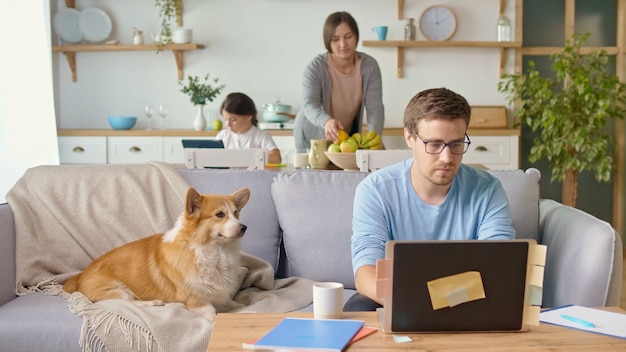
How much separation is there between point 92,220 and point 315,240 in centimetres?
81

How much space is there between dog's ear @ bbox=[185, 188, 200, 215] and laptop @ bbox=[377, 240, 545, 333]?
1.10m

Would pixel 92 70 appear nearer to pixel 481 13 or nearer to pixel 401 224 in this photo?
pixel 481 13

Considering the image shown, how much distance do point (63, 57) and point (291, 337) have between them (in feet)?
16.7

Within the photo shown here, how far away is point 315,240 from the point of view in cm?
273

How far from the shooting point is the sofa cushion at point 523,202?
2.65m

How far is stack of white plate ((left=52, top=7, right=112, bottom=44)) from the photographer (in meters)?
5.83

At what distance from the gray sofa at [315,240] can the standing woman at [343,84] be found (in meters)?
1.19

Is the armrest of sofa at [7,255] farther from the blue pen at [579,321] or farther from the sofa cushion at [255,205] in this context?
the blue pen at [579,321]

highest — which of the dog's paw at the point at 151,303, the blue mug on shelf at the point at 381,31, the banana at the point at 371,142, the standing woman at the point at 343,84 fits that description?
the blue mug on shelf at the point at 381,31

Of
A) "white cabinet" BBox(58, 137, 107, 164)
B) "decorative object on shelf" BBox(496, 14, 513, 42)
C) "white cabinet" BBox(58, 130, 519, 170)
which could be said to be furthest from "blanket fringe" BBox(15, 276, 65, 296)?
"decorative object on shelf" BBox(496, 14, 513, 42)

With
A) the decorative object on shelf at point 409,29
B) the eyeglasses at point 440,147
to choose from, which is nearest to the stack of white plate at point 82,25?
the decorative object on shelf at point 409,29

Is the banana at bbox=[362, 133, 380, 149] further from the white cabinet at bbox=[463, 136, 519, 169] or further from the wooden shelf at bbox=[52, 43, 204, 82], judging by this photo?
the wooden shelf at bbox=[52, 43, 204, 82]

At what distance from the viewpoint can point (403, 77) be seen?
585cm

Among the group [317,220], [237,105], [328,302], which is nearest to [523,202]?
[317,220]
